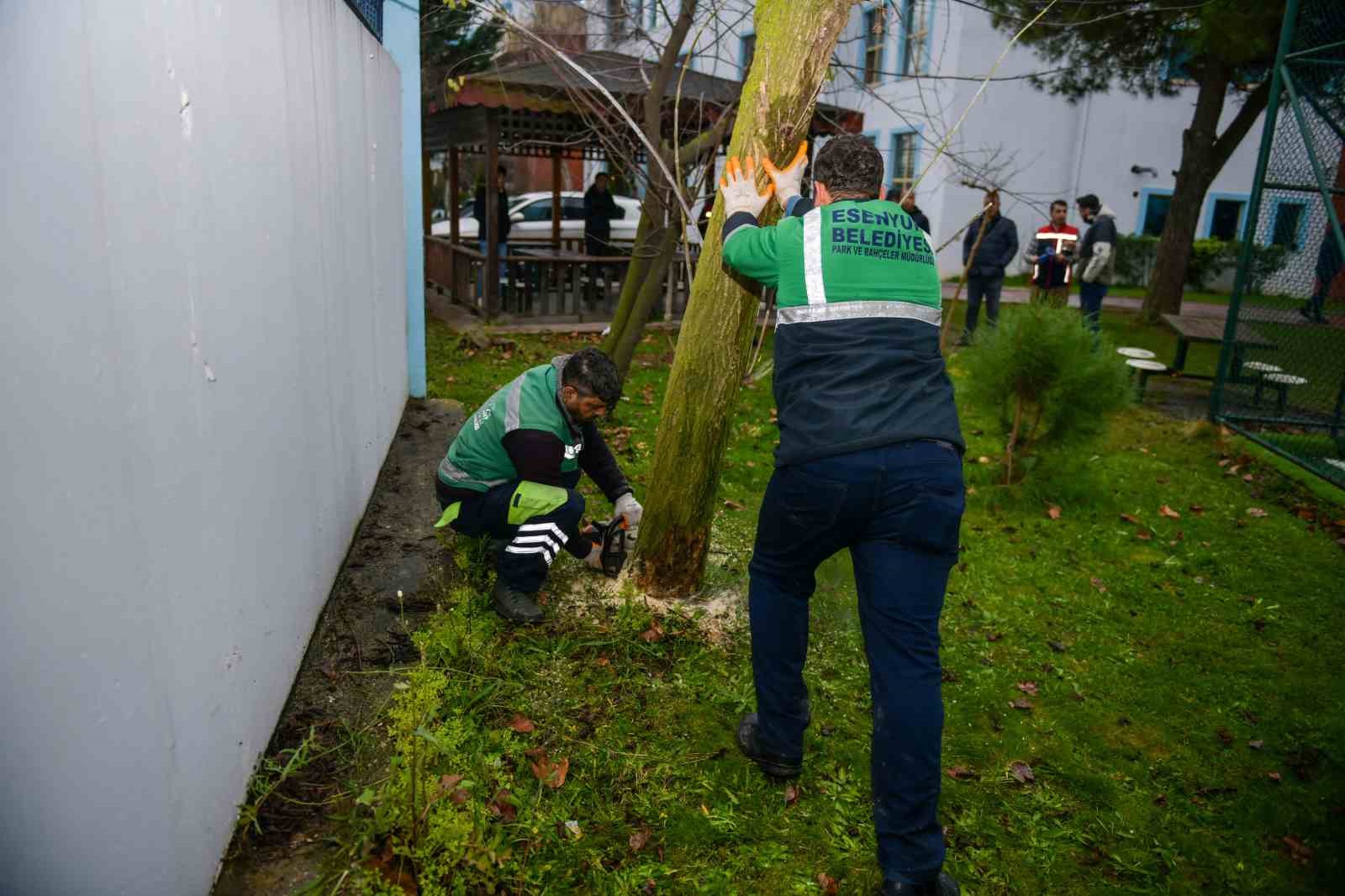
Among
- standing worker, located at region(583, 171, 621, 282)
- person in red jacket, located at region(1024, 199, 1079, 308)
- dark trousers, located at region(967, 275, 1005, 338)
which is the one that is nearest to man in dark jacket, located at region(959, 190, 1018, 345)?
dark trousers, located at region(967, 275, 1005, 338)

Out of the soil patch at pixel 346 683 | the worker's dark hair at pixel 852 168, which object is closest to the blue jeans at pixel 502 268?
the soil patch at pixel 346 683

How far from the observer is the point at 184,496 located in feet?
7.04

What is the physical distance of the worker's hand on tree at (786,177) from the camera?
357 cm

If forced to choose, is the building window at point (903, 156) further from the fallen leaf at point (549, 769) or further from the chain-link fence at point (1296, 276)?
the fallen leaf at point (549, 769)

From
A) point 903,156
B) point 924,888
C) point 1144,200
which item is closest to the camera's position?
point 924,888

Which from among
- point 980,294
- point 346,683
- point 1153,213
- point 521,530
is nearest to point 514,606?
point 521,530

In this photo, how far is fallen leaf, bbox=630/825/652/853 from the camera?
9.52 ft

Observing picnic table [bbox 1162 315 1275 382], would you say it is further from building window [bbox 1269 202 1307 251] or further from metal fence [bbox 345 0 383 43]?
metal fence [bbox 345 0 383 43]

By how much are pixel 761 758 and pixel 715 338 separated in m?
1.62

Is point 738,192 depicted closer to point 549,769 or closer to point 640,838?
point 549,769

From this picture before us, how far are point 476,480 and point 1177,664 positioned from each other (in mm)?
3293

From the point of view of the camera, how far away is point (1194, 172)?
15.3 meters

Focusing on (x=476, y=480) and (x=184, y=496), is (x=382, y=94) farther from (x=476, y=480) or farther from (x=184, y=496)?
(x=184, y=496)

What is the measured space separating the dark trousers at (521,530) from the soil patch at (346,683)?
35cm
